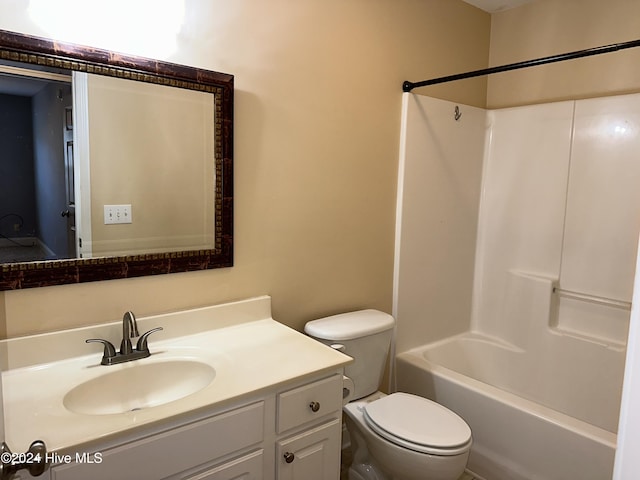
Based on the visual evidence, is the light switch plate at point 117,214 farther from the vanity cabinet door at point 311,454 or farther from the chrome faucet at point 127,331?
the vanity cabinet door at point 311,454

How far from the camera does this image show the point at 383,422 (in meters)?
1.84

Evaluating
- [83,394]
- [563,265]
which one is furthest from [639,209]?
[83,394]

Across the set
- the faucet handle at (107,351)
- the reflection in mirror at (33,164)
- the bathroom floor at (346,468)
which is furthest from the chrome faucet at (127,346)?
the bathroom floor at (346,468)

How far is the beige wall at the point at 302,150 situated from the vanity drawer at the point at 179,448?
0.60m

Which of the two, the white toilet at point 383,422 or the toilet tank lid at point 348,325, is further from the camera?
the toilet tank lid at point 348,325

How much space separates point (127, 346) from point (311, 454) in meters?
0.73

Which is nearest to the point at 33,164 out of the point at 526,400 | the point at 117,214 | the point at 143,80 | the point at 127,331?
the point at 117,214

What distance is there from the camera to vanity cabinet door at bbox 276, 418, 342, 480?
1.43m

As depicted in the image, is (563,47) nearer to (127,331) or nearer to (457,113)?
(457,113)

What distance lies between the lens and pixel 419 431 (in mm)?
1775

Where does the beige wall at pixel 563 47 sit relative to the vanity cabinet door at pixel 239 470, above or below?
above

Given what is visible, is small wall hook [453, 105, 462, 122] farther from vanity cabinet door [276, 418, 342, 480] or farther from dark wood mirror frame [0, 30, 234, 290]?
vanity cabinet door [276, 418, 342, 480]

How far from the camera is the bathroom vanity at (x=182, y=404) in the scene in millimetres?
1095

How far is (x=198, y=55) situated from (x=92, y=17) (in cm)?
37
